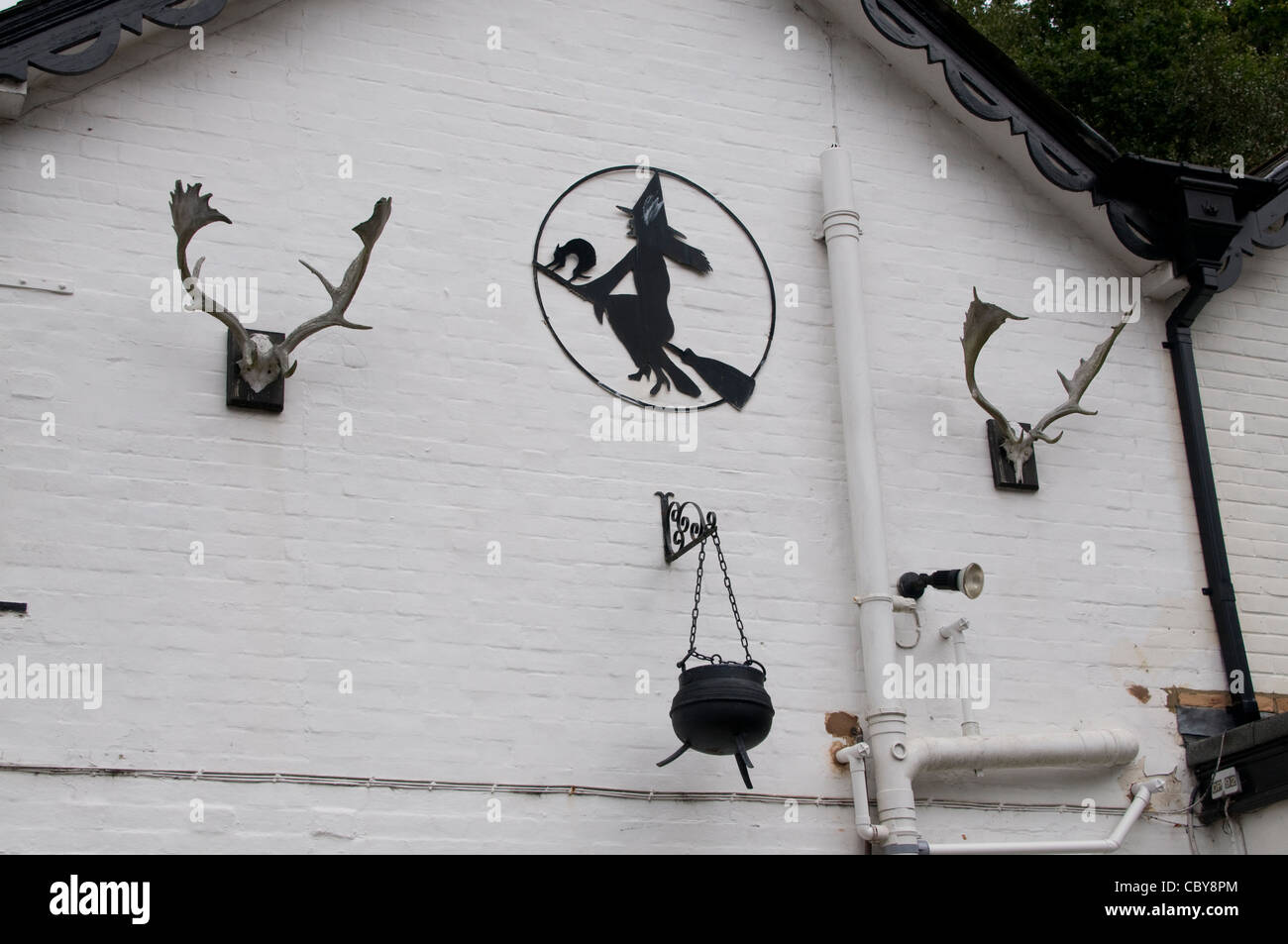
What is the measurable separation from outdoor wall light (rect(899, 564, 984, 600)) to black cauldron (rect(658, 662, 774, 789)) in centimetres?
119

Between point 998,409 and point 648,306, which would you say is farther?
point 998,409

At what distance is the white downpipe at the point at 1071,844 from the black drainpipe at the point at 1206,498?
82 centimetres

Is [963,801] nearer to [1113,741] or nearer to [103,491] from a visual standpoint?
[1113,741]

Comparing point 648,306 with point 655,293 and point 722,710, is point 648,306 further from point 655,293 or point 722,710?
point 722,710

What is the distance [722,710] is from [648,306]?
8.17 ft

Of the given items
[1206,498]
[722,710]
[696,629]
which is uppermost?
[1206,498]

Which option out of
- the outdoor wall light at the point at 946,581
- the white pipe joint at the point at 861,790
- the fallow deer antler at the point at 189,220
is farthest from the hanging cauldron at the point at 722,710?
the fallow deer antler at the point at 189,220

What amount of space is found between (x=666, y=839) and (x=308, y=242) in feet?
11.2

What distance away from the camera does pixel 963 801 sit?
26.8ft

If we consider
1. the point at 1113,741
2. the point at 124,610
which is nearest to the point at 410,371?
the point at 124,610

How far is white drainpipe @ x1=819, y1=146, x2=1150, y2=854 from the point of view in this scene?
788cm

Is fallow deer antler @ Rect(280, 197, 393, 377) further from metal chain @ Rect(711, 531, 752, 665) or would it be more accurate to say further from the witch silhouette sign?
metal chain @ Rect(711, 531, 752, 665)

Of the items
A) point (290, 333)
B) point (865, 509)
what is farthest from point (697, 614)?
point (290, 333)

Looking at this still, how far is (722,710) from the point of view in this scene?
23.6ft
